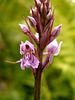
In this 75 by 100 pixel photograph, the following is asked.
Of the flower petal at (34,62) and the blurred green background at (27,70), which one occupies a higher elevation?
the blurred green background at (27,70)

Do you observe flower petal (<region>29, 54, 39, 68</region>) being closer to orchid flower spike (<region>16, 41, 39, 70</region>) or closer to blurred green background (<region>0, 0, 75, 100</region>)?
orchid flower spike (<region>16, 41, 39, 70</region>)

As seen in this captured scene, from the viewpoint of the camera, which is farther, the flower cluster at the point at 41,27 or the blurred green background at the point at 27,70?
the blurred green background at the point at 27,70

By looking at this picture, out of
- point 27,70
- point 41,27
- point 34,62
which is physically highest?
point 27,70

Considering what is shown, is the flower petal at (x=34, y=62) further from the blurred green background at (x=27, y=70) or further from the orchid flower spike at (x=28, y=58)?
the blurred green background at (x=27, y=70)

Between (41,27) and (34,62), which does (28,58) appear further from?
(41,27)

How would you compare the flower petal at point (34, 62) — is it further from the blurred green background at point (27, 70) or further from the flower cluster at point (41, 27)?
the blurred green background at point (27, 70)

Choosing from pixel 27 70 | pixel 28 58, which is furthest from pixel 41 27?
pixel 27 70

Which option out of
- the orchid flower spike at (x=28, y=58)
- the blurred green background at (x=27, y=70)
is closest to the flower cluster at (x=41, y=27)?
the orchid flower spike at (x=28, y=58)

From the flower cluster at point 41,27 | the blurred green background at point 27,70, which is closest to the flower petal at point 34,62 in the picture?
the flower cluster at point 41,27
